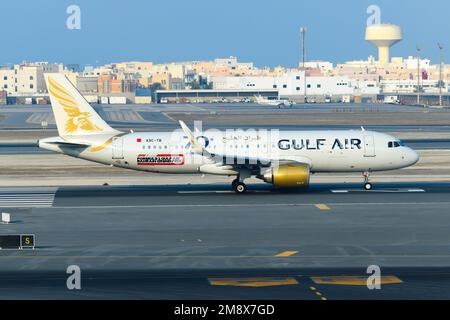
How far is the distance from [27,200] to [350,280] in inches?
1115

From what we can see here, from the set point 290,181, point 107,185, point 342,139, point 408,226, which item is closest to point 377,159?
point 342,139

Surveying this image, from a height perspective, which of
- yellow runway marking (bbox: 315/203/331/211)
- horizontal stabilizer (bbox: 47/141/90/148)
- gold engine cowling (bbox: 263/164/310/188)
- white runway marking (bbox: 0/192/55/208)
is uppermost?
horizontal stabilizer (bbox: 47/141/90/148)

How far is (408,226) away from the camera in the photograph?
157ft

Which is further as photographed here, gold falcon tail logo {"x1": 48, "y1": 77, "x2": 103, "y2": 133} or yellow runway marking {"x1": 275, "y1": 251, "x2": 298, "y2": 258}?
gold falcon tail logo {"x1": 48, "y1": 77, "x2": 103, "y2": 133}

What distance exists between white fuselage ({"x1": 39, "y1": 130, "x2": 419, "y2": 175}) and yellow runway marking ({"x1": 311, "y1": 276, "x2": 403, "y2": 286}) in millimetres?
25396

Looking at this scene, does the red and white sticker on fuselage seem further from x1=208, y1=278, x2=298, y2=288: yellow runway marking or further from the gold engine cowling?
x1=208, y1=278, x2=298, y2=288: yellow runway marking

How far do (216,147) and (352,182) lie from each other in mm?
11031

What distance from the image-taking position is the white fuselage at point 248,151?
60.7 m

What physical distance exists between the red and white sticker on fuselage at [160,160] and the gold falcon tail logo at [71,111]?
374cm

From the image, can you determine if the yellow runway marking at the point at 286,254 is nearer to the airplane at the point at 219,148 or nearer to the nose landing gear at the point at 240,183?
the airplane at the point at 219,148

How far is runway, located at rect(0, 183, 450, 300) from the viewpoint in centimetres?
3372

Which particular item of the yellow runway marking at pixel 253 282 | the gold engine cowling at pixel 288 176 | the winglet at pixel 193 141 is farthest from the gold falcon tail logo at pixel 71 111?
the yellow runway marking at pixel 253 282

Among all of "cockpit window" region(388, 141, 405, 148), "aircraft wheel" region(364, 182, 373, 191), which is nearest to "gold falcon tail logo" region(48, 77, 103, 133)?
"aircraft wheel" region(364, 182, 373, 191)
